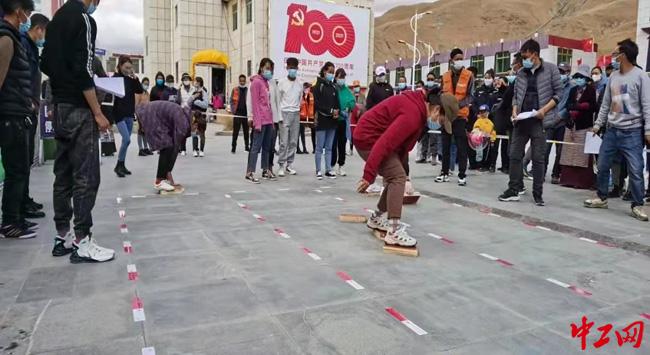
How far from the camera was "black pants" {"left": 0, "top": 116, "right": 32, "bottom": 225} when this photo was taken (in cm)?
→ 450

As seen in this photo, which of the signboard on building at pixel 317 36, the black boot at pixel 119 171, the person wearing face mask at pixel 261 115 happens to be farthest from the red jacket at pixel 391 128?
the signboard on building at pixel 317 36

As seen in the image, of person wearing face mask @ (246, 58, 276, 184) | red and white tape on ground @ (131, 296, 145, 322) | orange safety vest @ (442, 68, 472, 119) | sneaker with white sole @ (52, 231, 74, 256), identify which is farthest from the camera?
orange safety vest @ (442, 68, 472, 119)

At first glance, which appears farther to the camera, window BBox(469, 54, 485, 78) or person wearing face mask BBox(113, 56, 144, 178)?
window BBox(469, 54, 485, 78)

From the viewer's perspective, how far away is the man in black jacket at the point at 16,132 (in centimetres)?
445

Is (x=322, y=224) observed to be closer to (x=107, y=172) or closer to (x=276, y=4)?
(x=107, y=172)

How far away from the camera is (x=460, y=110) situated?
8.30m

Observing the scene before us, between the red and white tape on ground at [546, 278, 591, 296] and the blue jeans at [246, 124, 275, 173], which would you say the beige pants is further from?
the blue jeans at [246, 124, 275, 173]

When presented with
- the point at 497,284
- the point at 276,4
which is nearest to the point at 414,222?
the point at 497,284

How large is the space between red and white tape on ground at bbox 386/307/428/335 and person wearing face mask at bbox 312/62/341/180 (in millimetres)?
5462

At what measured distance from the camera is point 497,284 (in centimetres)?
360

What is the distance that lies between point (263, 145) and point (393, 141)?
4.21 metres

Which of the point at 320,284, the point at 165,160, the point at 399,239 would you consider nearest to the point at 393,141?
the point at 399,239

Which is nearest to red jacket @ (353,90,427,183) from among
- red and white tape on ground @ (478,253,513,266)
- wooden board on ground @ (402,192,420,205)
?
red and white tape on ground @ (478,253,513,266)

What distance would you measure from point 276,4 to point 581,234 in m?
15.8
